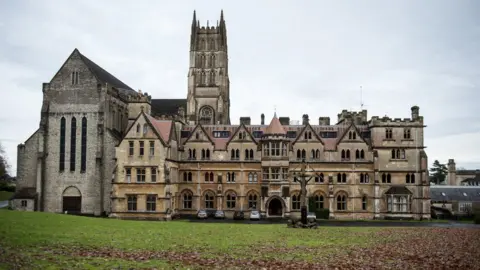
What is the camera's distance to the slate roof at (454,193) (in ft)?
266

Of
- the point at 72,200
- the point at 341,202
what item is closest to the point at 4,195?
the point at 72,200

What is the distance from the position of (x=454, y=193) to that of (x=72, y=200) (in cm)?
5974

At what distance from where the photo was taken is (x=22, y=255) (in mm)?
19750

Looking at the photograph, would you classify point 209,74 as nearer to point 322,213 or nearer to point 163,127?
point 163,127

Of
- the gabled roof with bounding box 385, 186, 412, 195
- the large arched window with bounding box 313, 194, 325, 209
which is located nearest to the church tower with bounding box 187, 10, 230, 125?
the large arched window with bounding box 313, 194, 325, 209

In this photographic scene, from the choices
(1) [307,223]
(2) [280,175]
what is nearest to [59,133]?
(2) [280,175]

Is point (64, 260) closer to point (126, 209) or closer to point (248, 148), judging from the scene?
point (126, 209)

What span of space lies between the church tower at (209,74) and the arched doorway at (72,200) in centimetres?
4013

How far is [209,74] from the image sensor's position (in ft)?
349

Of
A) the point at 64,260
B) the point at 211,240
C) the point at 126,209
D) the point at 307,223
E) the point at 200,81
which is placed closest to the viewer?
the point at 64,260

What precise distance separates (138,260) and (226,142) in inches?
1925

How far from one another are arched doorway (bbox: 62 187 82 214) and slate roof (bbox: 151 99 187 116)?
34803mm

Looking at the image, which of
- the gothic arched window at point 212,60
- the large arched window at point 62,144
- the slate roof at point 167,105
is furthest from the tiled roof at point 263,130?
the gothic arched window at point 212,60

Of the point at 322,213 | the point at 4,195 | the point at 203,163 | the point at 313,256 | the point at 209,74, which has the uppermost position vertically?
the point at 209,74
